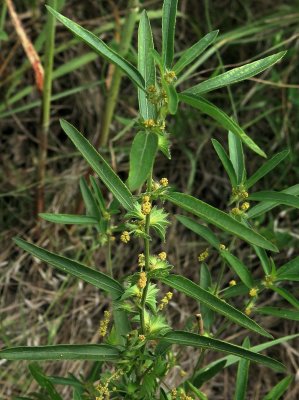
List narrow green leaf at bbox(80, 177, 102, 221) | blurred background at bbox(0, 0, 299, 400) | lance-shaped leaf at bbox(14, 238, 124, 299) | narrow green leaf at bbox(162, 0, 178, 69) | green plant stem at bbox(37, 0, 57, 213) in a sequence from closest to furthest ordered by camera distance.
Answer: narrow green leaf at bbox(162, 0, 178, 69) → lance-shaped leaf at bbox(14, 238, 124, 299) → narrow green leaf at bbox(80, 177, 102, 221) → green plant stem at bbox(37, 0, 57, 213) → blurred background at bbox(0, 0, 299, 400)

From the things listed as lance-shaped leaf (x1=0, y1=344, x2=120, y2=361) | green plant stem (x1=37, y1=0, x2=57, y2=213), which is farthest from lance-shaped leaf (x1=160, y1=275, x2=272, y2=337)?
green plant stem (x1=37, y1=0, x2=57, y2=213)

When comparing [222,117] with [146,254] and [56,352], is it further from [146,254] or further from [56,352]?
[56,352]

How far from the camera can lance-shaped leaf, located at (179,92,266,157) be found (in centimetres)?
70

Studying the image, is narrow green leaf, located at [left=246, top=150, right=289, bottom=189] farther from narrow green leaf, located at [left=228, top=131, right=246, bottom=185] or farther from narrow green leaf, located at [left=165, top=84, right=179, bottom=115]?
narrow green leaf, located at [left=165, top=84, right=179, bottom=115]

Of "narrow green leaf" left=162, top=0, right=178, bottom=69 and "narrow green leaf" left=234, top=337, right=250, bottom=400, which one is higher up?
"narrow green leaf" left=162, top=0, right=178, bottom=69

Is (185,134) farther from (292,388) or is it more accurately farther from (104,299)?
(292,388)

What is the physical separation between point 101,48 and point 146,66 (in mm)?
76

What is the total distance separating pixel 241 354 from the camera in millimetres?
850

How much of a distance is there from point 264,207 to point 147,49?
30 cm

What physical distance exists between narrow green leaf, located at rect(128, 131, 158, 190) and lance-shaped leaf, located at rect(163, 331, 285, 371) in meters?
0.27

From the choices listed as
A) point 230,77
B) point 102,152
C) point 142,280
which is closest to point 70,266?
point 142,280

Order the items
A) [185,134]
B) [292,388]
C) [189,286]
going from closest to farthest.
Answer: [189,286] → [292,388] → [185,134]

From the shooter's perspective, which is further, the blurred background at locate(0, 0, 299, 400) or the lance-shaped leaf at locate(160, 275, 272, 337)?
the blurred background at locate(0, 0, 299, 400)

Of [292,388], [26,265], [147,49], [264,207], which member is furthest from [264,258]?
[26,265]
